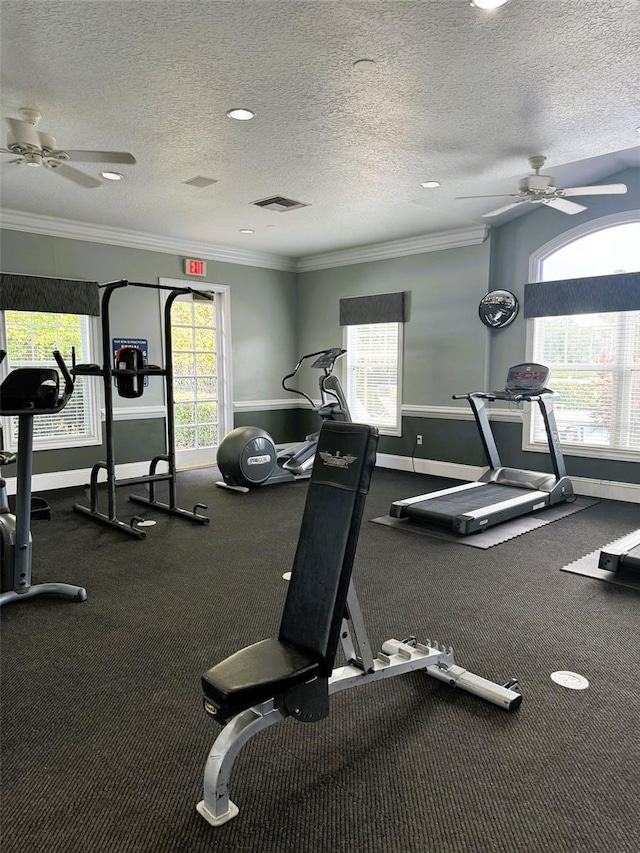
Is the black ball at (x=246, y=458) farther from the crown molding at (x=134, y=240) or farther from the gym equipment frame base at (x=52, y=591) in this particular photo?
the gym equipment frame base at (x=52, y=591)

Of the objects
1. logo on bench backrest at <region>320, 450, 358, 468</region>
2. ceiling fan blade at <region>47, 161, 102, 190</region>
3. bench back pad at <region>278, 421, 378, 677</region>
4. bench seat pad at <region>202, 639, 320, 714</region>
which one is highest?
ceiling fan blade at <region>47, 161, 102, 190</region>

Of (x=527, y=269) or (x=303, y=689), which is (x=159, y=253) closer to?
(x=527, y=269)

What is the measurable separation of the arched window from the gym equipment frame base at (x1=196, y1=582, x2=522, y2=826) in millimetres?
3971

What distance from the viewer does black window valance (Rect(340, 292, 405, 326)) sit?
7094mm

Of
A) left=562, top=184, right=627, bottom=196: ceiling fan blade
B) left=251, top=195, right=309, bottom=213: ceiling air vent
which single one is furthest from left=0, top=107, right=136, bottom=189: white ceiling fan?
left=562, top=184, right=627, bottom=196: ceiling fan blade

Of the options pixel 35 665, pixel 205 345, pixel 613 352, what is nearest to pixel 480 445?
pixel 613 352

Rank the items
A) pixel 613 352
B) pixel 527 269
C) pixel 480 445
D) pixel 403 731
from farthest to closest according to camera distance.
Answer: pixel 480 445
pixel 527 269
pixel 613 352
pixel 403 731

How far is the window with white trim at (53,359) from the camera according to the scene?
5.80 m

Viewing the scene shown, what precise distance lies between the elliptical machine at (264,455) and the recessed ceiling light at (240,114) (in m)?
2.85

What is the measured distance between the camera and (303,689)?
1822 mm

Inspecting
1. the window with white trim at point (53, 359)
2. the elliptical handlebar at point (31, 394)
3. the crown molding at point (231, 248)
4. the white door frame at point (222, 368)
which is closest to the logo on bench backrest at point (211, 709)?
the elliptical handlebar at point (31, 394)

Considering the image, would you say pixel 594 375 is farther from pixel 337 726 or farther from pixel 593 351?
pixel 337 726

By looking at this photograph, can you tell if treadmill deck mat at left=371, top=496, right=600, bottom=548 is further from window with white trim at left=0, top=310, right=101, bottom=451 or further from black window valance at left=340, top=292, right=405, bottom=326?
window with white trim at left=0, top=310, right=101, bottom=451

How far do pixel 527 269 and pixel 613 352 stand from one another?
4.13ft
